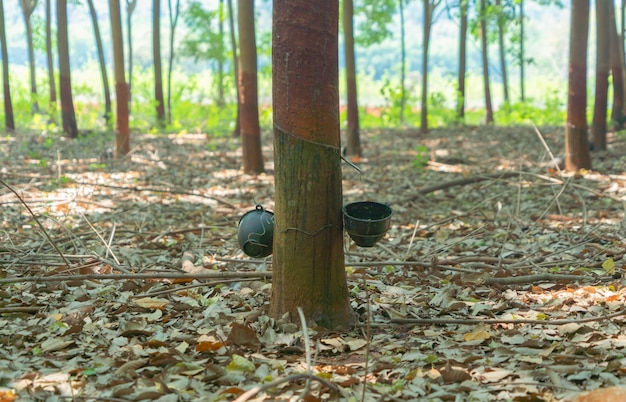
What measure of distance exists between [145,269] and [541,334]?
275 cm

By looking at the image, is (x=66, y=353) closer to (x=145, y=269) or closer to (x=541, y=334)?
(x=145, y=269)

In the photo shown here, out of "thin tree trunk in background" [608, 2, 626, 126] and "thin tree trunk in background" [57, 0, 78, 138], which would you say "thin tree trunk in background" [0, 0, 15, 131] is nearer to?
"thin tree trunk in background" [57, 0, 78, 138]

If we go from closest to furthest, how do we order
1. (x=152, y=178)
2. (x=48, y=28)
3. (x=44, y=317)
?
(x=44, y=317)
(x=152, y=178)
(x=48, y=28)

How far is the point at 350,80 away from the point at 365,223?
340 inches

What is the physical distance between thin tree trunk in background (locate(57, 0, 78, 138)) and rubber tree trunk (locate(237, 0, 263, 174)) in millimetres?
4790

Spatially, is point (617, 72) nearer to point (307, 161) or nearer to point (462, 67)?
point (462, 67)

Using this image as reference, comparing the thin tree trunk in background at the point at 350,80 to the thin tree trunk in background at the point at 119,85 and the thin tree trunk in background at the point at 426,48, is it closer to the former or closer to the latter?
the thin tree trunk in background at the point at 426,48

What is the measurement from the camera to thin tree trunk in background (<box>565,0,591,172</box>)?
8.23m

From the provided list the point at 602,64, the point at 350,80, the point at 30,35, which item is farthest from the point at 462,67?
the point at 30,35

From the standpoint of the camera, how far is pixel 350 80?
11766 mm

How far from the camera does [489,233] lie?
236 inches

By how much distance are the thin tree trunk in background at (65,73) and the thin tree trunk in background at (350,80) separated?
17.2ft

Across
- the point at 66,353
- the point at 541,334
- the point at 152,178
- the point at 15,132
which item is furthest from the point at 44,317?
the point at 15,132

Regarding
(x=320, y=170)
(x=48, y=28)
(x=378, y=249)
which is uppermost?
(x=48, y=28)
